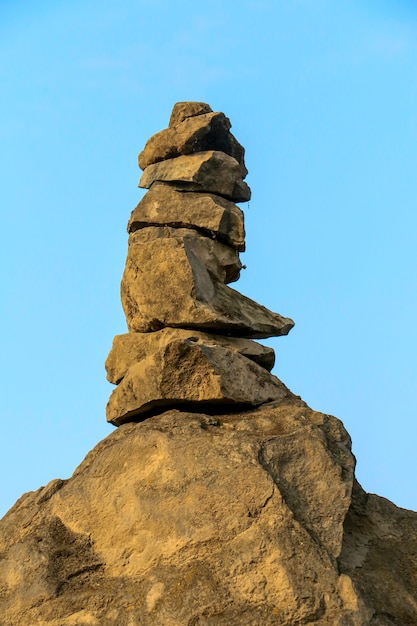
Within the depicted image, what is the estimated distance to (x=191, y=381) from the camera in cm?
886

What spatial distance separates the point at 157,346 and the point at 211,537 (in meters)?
2.53

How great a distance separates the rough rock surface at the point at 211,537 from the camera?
23.9 feet

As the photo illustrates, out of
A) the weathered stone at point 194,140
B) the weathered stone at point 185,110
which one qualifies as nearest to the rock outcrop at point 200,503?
the weathered stone at point 194,140

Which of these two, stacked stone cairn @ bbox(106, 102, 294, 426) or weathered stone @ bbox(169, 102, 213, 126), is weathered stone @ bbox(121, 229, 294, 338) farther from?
weathered stone @ bbox(169, 102, 213, 126)

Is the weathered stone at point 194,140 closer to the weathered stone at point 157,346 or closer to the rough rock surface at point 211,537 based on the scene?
the weathered stone at point 157,346

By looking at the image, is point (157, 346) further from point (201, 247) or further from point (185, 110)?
point (185, 110)

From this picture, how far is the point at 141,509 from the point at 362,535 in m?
2.31

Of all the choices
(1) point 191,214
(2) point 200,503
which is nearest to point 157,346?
(1) point 191,214

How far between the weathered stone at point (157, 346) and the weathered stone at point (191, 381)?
11.0 inches

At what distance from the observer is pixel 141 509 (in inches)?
315

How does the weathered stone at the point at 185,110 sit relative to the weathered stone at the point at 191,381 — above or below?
above

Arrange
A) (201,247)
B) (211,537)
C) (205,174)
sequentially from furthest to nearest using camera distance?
(205,174)
(201,247)
(211,537)

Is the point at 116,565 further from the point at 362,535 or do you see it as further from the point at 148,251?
the point at 148,251

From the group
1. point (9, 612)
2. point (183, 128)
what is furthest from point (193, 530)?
point (183, 128)
